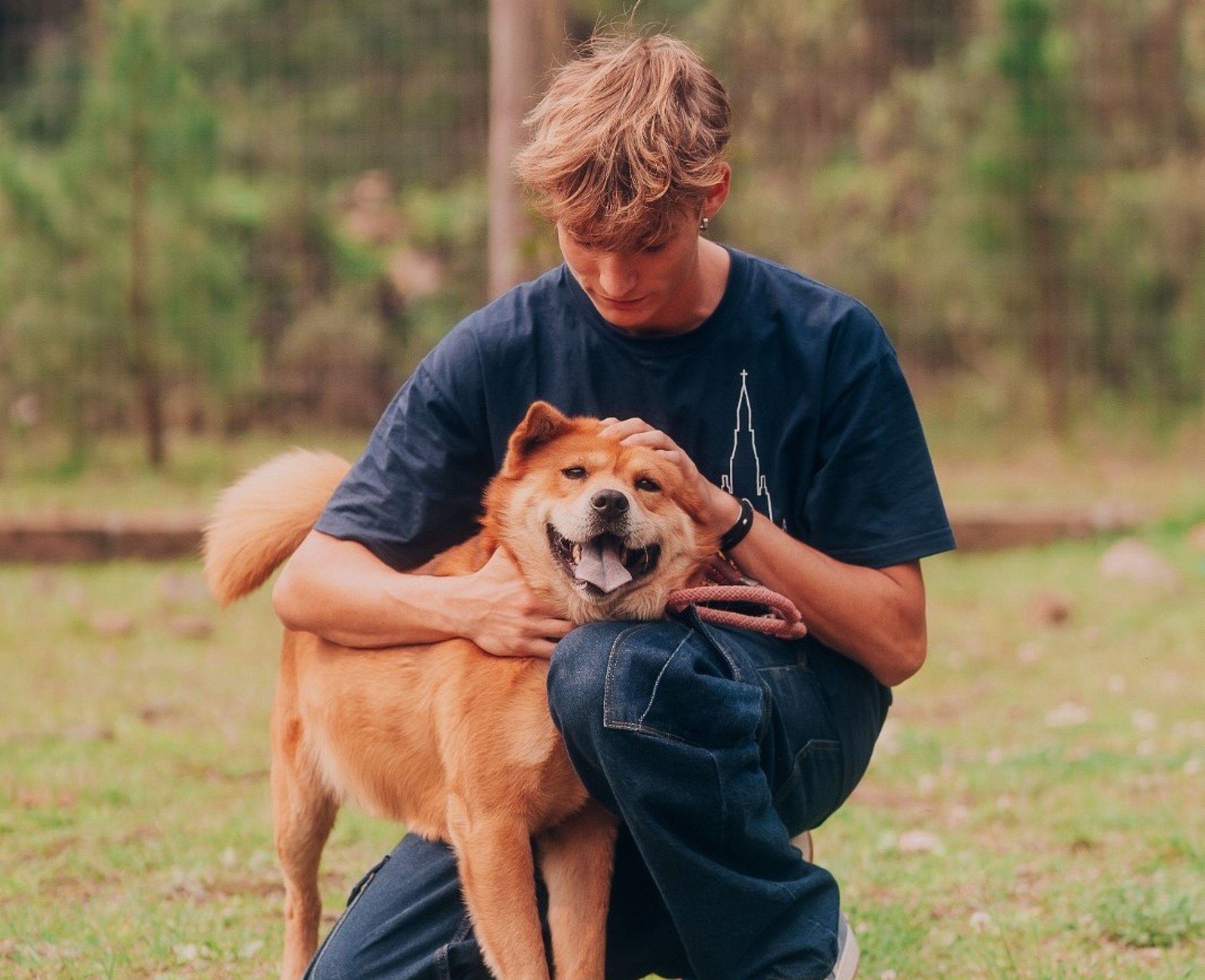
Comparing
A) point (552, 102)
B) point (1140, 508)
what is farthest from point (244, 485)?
point (1140, 508)

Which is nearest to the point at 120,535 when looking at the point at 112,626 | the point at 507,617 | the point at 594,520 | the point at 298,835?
the point at 112,626

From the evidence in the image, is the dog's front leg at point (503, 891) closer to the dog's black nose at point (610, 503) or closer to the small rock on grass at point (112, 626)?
the dog's black nose at point (610, 503)

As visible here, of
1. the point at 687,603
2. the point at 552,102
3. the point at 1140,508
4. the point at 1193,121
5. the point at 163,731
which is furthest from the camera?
the point at 1193,121

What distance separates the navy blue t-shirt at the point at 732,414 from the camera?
2443 millimetres

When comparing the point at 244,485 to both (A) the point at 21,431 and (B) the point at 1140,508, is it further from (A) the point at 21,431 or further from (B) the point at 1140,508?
(B) the point at 1140,508

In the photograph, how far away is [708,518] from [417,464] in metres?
0.54

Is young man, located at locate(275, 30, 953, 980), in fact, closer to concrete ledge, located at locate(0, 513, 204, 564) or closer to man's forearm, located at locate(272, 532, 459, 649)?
man's forearm, located at locate(272, 532, 459, 649)

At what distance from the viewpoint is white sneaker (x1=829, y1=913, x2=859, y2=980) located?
86.3 inches

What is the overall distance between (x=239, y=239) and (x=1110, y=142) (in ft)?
13.3

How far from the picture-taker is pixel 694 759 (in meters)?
2.09

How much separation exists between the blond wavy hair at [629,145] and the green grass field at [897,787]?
54.3 inches

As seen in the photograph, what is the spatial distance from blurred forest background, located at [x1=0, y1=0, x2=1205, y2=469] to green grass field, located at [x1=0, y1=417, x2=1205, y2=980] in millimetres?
984

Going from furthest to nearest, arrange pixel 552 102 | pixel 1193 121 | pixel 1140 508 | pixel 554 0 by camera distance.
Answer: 1. pixel 1193 121
2. pixel 1140 508
3. pixel 554 0
4. pixel 552 102

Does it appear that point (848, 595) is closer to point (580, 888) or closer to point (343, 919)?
point (580, 888)
